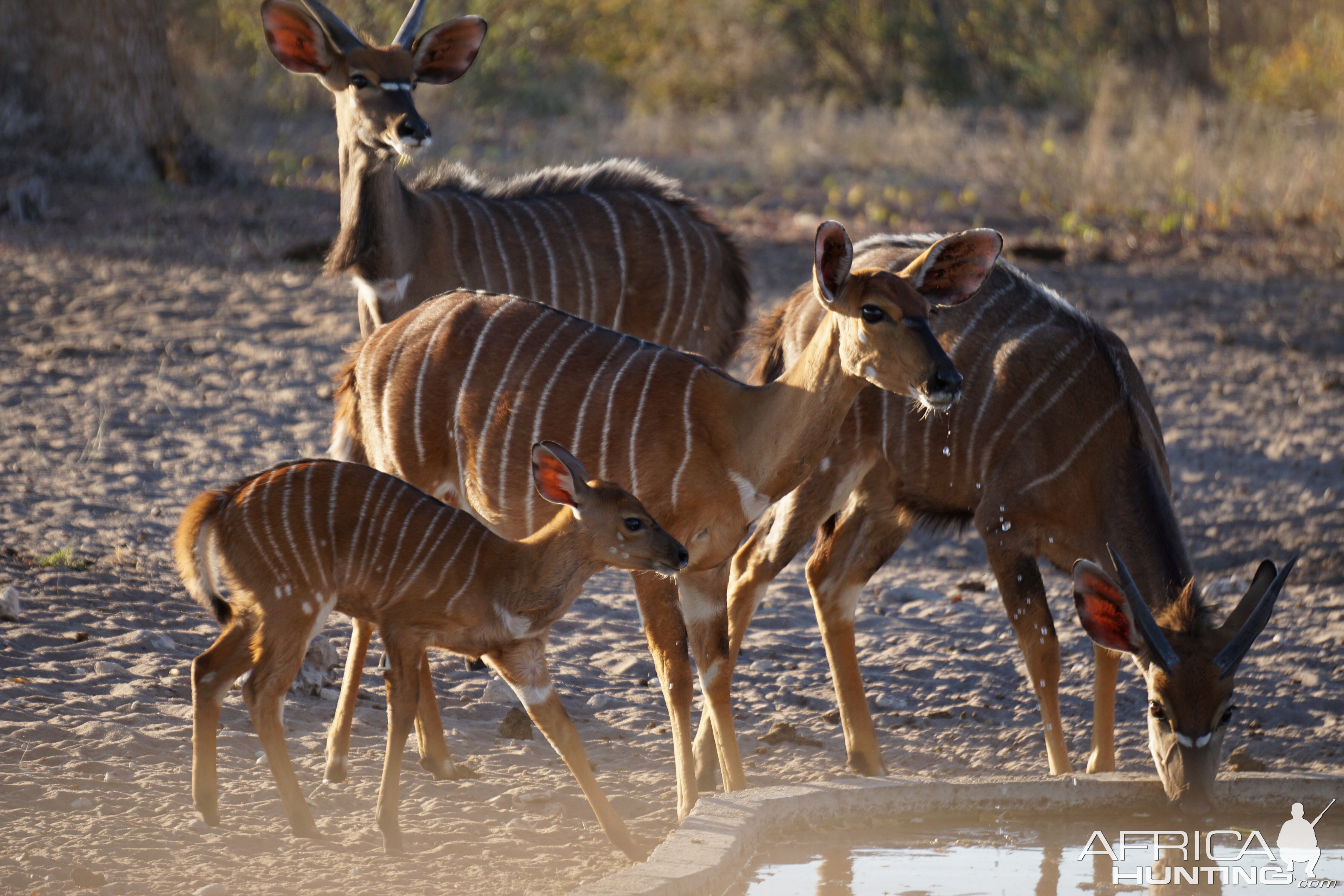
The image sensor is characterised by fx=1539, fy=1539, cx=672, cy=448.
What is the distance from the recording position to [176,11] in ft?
55.2

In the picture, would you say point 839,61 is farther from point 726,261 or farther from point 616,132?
point 726,261

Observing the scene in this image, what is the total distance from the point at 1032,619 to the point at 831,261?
1.45m

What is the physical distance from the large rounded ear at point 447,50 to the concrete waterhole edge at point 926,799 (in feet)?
11.1

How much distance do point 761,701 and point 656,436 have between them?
1433 millimetres

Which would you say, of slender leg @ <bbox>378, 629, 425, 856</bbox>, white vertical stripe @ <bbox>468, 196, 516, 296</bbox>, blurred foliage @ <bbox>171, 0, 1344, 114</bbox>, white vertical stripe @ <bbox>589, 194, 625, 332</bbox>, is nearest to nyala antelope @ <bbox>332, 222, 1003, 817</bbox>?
slender leg @ <bbox>378, 629, 425, 856</bbox>

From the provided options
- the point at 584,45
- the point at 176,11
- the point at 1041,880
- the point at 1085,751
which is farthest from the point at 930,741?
the point at 584,45

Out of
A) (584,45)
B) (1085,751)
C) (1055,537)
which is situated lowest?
(1085,751)

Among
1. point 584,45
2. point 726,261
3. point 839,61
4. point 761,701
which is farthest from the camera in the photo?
point 584,45

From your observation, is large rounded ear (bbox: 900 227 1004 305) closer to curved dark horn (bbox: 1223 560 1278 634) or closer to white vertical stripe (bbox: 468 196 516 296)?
curved dark horn (bbox: 1223 560 1278 634)

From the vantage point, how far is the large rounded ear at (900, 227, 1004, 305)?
3852 millimetres

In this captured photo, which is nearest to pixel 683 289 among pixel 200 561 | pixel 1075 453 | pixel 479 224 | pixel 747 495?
pixel 479 224

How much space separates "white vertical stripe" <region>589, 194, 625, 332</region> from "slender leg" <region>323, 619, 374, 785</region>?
2.32m

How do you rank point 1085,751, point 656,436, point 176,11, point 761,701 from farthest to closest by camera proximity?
point 176,11 → point 761,701 → point 1085,751 → point 656,436

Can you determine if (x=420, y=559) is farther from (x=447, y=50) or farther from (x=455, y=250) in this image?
(x=447, y=50)
